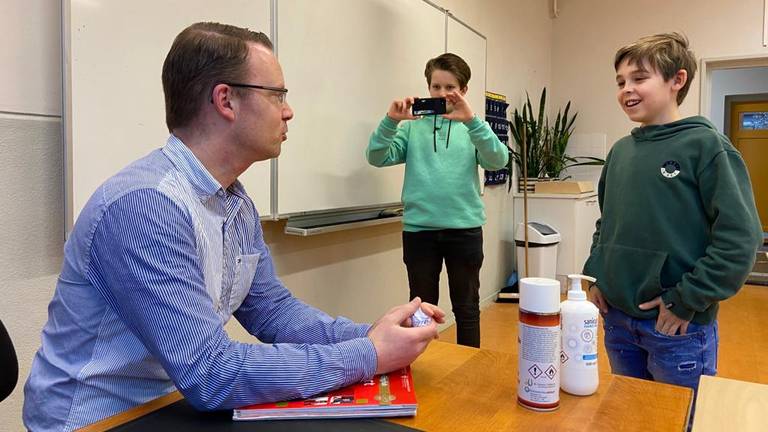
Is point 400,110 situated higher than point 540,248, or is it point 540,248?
point 400,110

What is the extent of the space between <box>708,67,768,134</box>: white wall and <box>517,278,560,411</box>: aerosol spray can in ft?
28.4

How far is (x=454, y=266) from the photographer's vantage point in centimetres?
250

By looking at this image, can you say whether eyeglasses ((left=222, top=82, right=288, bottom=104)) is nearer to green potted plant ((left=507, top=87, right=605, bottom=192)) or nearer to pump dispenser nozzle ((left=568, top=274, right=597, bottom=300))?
pump dispenser nozzle ((left=568, top=274, right=597, bottom=300))

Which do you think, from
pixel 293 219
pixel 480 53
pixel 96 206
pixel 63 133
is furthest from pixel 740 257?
pixel 480 53

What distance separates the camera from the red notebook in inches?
30.8

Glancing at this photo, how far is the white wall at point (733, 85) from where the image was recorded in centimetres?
816

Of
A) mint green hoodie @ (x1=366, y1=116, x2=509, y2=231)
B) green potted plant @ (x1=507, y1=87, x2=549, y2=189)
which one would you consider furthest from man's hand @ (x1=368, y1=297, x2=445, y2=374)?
green potted plant @ (x1=507, y1=87, x2=549, y2=189)

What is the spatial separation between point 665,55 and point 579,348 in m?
0.88

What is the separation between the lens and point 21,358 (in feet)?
4.81

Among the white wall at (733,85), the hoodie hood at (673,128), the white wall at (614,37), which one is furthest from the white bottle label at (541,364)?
the white wall at (733,85)

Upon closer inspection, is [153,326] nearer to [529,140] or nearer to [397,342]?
[397,342]

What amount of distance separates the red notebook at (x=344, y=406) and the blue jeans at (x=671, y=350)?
80cm

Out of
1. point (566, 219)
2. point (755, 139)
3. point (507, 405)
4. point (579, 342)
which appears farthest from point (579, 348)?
point (755, 139)

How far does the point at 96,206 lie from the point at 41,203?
776 mm
